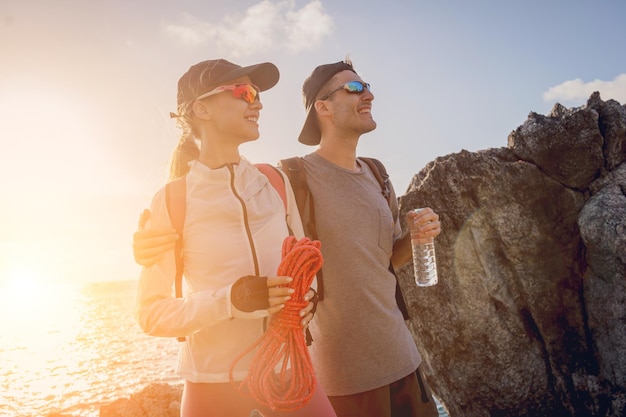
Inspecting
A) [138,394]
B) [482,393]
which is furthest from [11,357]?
[482,393]

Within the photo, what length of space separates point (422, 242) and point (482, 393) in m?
3.11

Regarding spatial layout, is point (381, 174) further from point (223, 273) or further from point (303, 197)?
point (223, 273)

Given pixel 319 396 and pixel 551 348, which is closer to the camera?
pixel 319 396

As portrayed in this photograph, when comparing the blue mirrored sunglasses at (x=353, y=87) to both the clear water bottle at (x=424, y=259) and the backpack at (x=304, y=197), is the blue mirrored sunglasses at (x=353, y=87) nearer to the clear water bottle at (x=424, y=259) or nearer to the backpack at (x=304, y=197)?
the backpack at (x=304, y=197)

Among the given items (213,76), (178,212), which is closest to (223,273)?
(178,212)

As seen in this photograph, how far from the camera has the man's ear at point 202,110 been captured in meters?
2.77

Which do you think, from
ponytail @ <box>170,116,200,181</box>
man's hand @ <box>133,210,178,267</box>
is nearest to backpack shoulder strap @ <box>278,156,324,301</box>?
ponytail @ <box>170,116,200,181</box>

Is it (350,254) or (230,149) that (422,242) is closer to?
(350,254)

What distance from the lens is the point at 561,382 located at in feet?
17.8

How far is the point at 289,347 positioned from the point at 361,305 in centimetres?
145

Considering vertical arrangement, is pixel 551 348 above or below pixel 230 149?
below

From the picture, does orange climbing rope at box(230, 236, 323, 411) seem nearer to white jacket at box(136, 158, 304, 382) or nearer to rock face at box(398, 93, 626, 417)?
white jacket at box(136, 158, 304, 382)

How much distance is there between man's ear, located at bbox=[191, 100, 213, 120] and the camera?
277 cm

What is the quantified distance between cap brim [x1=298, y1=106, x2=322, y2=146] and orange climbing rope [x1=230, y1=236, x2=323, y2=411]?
2.46 m
